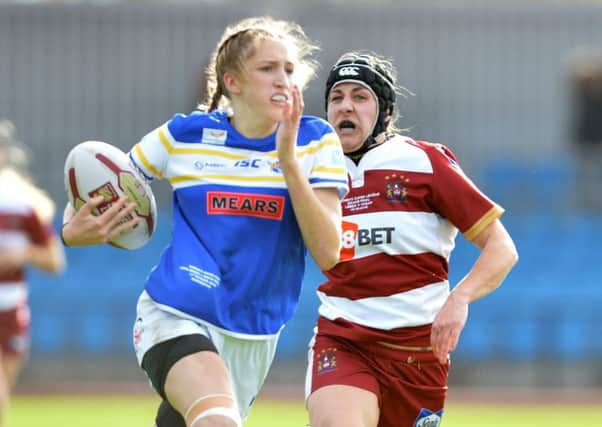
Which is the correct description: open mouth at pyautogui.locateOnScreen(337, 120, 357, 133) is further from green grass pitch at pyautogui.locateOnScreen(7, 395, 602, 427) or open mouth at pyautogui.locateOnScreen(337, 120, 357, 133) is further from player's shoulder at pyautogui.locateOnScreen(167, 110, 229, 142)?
green grass pitch at pyautogui.locateOnScreen(7, 395, 602, 427)

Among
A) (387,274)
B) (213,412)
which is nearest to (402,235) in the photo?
(387,274)

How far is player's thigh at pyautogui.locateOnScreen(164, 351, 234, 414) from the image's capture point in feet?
15.9

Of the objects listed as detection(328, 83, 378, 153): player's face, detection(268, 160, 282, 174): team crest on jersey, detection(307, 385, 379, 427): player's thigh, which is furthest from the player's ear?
detection(307, 385, 379, 427): player's thigh

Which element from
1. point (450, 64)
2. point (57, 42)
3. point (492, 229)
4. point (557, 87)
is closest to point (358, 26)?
point (450, 64)

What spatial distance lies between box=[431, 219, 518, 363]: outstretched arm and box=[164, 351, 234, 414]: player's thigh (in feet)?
3.09

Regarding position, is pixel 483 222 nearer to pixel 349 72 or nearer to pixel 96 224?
pixel 349 72

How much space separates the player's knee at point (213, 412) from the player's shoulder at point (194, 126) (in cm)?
106

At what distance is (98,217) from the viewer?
5.27 metres

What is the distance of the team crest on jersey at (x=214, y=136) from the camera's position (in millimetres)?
5262

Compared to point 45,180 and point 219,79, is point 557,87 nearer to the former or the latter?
point 45,180

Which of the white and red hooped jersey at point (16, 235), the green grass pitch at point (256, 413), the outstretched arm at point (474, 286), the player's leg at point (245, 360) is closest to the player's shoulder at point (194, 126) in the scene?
the player's leg at point (245, 360)

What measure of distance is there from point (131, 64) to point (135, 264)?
459 cm

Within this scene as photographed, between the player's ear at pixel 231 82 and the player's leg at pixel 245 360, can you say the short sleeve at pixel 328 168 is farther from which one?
the player's leg at pixel 245 360

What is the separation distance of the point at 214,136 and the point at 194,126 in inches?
3.9
